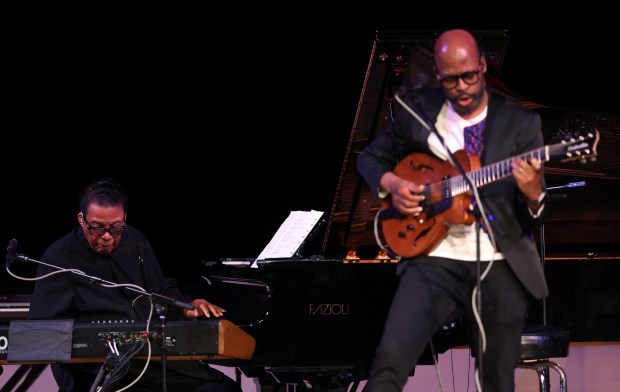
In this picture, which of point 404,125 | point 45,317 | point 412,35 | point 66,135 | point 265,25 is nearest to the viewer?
point 404,125

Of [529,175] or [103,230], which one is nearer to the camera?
[529,175]

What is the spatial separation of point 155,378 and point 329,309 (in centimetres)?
106

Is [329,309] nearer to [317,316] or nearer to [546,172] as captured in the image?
[317,316]

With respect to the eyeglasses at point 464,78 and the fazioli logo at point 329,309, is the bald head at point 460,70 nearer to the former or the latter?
the eyeglasses at point 464,78

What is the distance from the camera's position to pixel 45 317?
4.60 meters

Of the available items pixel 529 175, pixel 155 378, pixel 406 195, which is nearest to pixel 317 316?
pixel 155 378

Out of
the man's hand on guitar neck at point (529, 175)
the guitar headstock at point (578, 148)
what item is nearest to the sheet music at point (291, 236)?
the man's hand on guitar neck at point (529, 175)

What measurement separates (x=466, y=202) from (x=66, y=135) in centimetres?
440

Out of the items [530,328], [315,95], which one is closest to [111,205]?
[530,328]

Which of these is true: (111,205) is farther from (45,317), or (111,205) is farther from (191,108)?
(191,108)

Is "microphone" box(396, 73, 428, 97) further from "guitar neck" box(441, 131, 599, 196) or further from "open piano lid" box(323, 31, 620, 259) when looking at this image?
"open piano lid" box(323, 31, 620, 259)

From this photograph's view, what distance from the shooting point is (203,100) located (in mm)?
7309

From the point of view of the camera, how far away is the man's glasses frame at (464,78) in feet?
11.1

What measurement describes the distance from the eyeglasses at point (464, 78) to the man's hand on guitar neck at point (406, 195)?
436 mm
